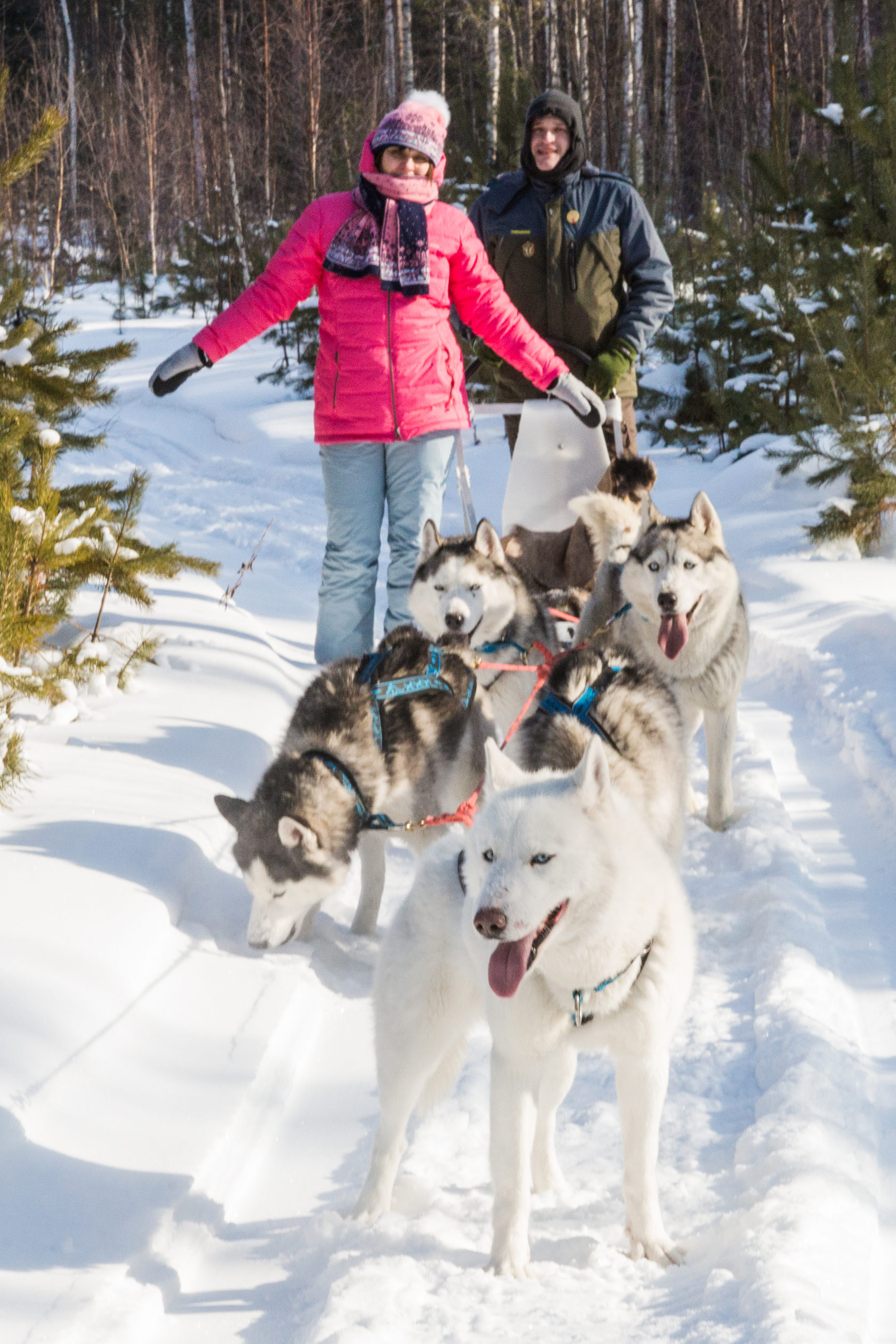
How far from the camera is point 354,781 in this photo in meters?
2.80

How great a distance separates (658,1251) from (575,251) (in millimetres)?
3708

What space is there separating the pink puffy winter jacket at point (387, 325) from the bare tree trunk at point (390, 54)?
38.3ft

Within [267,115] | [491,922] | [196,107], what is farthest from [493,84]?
[491,922]

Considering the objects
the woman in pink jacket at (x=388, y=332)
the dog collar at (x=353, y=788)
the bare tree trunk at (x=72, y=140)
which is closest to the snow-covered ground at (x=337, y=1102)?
the dog collar at (x=353, y=788)

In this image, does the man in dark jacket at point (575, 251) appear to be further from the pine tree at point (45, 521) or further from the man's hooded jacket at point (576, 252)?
the pine tree at point (45, 521)

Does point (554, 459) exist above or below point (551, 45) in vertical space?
below

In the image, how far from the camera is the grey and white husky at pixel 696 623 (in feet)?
11.3

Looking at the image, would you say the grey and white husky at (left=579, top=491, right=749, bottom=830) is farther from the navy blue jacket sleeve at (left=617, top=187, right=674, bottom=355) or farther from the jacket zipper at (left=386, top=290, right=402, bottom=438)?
the navy blue jacket sleeve at (left=617, top=187, right=674, bottom=355)

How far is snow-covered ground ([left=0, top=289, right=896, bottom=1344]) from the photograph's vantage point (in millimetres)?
1659

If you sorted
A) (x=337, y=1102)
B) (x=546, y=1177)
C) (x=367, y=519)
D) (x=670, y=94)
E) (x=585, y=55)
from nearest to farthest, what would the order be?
(x=546, y=1177), (x=337, y=1102), (x=367, y=519), (x=585, y=55), (x=670, y=94)

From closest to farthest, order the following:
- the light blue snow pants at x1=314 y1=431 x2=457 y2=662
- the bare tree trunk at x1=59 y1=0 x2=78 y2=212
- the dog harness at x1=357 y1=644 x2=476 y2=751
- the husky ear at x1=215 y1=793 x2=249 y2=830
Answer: the husky ear at x1=215 y1=793 x2=249 y2=830, the dog harness at x1=357 y1=644 x2=476 y2=751, the light blue snow pants at x1=314 y1=431 x2=457 y2=662, the bare tree trunk at x1=59 y1=0 x2=78 y2=212

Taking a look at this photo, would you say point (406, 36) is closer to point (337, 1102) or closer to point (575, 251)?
point (575, 251)

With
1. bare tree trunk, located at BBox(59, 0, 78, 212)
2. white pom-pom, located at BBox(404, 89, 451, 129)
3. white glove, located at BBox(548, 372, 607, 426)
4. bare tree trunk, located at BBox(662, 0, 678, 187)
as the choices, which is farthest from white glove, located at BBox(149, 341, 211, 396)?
bare tree trunk, located at BBox(59, 0, 78, 212)

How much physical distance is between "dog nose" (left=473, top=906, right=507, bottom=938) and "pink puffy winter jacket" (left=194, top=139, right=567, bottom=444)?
8.63ft
